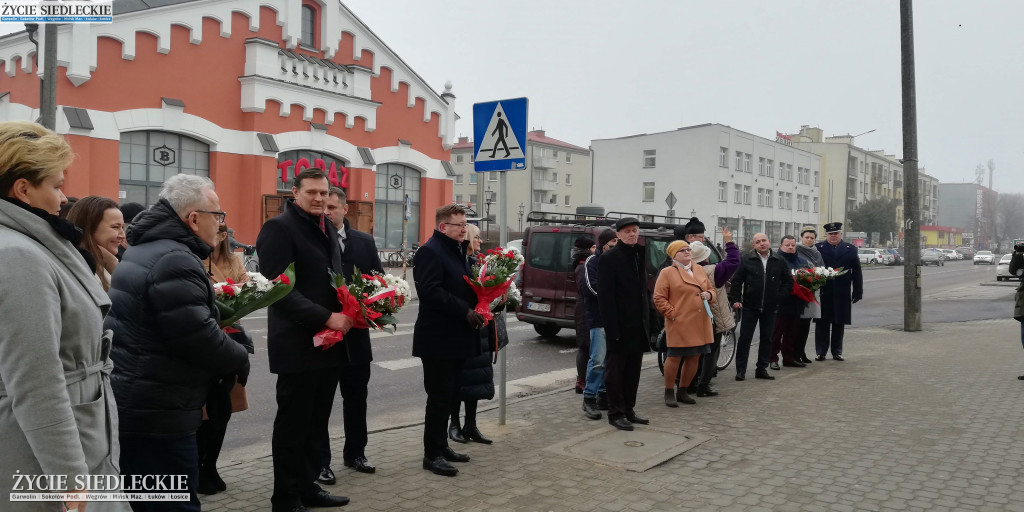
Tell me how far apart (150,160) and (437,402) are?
811 inches

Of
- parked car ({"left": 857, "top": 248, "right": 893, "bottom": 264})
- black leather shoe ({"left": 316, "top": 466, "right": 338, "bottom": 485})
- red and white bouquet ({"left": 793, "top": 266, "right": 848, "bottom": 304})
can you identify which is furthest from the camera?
A: parked car ({"left": 857, "top": 248, "right": 893, "bottom": 264})

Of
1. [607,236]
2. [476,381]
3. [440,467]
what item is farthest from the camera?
[607,236]

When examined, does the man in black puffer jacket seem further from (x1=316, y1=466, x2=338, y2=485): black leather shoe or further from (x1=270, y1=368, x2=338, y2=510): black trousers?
(x1=316, y1=466, x2=338, y2=485): black leather shoe

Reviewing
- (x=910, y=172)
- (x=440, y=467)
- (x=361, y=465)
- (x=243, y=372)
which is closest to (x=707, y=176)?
(x=910, y=172)

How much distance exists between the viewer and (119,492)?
2574 millimetres

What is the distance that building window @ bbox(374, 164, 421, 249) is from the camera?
99.3 feet

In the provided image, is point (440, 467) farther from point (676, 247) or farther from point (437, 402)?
point (676, 247)

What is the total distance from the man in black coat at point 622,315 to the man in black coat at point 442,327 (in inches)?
64.1

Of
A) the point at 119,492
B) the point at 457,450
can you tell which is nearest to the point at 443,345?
the point at 457,450

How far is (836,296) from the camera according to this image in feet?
35.8

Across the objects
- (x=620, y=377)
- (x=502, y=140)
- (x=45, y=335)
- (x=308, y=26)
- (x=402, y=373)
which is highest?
(x=308, y=26)

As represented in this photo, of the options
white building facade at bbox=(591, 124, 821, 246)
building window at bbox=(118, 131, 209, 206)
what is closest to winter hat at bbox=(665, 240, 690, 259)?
building window at bbox=(118, 131, 209, 206)

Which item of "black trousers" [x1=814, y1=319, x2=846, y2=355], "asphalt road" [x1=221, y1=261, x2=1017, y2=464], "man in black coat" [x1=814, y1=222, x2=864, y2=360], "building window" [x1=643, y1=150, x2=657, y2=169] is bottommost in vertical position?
"asphalt road" [x1=221, y1=261, x2=1017, y2=464]

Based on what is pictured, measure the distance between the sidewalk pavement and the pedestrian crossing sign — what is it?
246 cm
